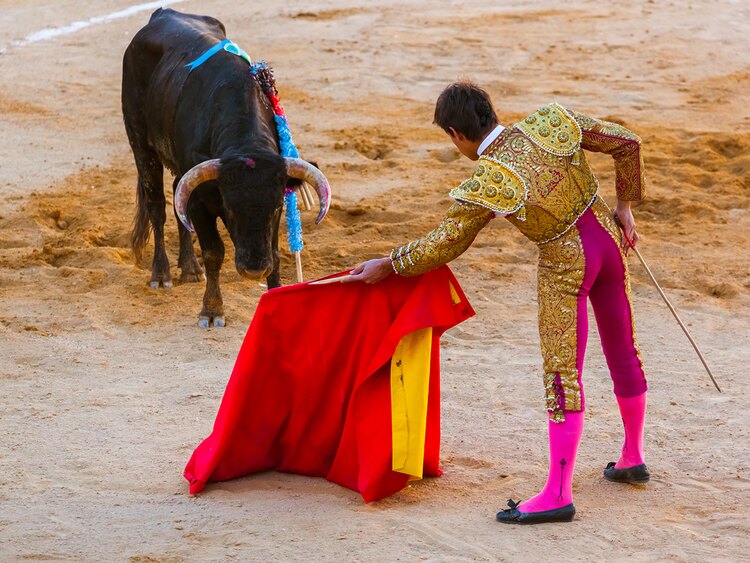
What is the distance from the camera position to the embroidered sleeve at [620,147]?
3.69 meters

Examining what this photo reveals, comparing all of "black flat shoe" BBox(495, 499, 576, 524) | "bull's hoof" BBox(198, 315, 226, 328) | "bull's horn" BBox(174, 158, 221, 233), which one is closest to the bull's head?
"bull's horn" BBox(174, 158, 221, 233)

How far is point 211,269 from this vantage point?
6117 mm

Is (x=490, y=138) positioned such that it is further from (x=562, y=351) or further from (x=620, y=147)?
(x=562, y=351)

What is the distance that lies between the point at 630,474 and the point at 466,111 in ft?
4.73

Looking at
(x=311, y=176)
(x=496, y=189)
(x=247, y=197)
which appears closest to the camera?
(x=496, y=189)

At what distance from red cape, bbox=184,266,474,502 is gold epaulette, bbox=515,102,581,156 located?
58cm

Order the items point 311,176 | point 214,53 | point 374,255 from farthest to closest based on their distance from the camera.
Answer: point 374,255, point 214,53, point 311,176

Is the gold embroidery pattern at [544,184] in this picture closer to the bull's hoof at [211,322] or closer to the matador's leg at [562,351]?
the matador's leg at [562,351]

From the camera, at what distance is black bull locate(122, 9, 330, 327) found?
555 cm

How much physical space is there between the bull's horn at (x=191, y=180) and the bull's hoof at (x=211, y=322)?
2.31ft

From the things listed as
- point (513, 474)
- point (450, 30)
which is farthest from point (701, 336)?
point (450, 30)

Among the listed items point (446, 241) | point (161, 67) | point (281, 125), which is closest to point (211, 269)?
point (281, 125)

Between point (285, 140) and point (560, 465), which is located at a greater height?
point (285, 140)

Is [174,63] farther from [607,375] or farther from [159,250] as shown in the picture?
[607,375]
